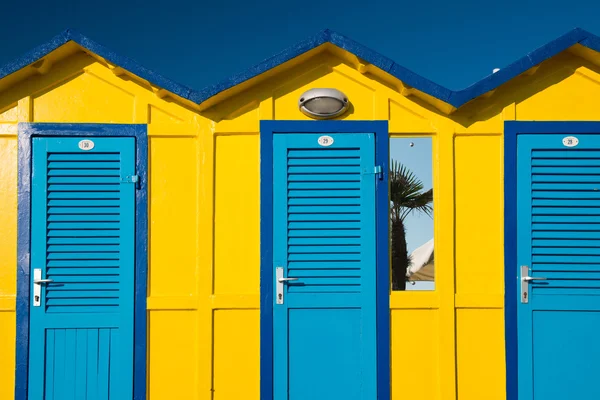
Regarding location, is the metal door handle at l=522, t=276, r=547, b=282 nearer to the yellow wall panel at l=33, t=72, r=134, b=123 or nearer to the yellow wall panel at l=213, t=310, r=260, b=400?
the yellow wall panel at l=213, t=310, r=260, b=400

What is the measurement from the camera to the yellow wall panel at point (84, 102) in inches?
171

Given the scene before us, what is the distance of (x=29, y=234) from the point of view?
4266mm

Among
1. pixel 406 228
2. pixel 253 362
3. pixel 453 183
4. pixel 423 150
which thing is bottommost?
pixel 253 362

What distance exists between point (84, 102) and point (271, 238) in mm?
1960

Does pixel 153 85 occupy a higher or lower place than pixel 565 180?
higher

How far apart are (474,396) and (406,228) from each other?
1508 mm

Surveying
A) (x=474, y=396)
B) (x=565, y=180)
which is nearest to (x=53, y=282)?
(x=474, y=396)

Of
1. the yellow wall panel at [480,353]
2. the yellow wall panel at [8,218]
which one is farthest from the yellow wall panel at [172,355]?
the yellow wall panel at [480,353]

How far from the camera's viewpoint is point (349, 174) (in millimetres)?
4336

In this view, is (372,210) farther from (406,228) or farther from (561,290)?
(561,290)

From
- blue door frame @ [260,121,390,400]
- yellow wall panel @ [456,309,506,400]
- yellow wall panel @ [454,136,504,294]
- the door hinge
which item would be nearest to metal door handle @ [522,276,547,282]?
yellow wall panel @ [454,136,504,294]

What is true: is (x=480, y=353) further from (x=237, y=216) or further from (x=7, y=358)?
(x=7, y=358)

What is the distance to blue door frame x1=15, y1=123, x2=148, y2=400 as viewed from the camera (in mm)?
4238

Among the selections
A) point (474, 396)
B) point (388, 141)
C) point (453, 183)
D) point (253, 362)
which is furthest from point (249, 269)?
point (474, 396)
